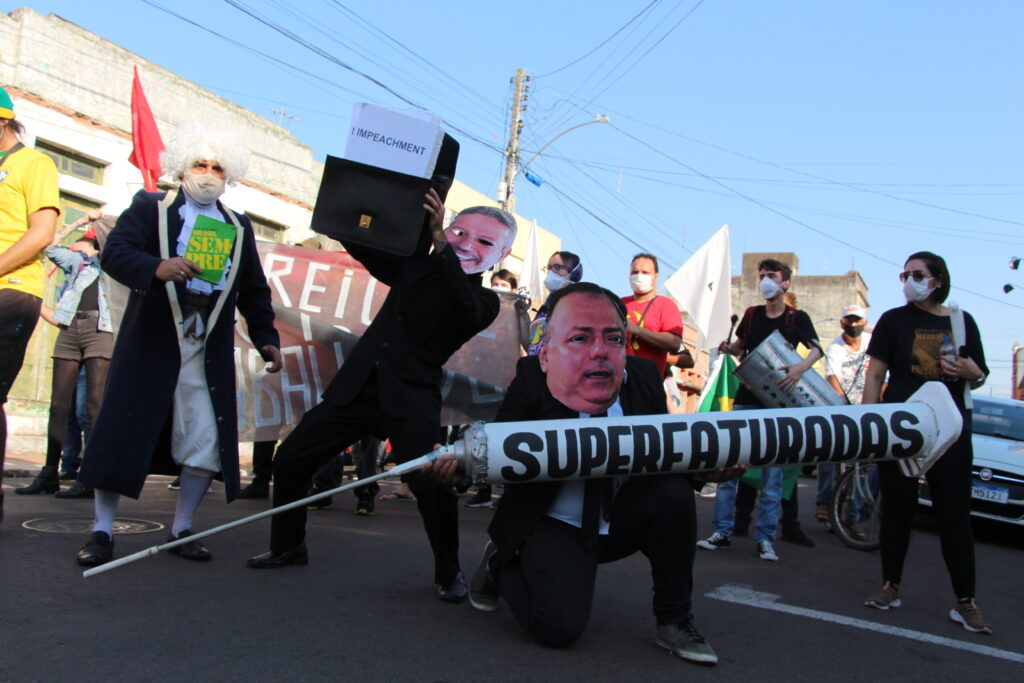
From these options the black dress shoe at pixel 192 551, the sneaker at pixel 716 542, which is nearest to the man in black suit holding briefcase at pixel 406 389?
the black dress shoe at pixel 192 551

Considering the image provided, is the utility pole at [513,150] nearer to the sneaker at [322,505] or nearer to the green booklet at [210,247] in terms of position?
the sneaker at [322,505]

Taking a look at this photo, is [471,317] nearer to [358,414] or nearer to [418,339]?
[418,339]

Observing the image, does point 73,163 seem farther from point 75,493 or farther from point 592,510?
point 592,510

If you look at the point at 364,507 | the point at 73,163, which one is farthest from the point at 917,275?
the point at 73,163

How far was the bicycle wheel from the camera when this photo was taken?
7.23 m

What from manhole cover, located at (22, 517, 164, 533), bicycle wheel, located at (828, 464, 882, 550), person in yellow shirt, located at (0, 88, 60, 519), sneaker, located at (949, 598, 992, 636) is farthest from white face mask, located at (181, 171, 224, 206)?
bicycle wheel, located at (828, 464, 882, 550)

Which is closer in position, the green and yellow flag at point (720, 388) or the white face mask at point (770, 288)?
the white face mask at point (770, 288)

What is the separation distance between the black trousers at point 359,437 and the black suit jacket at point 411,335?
7 cm

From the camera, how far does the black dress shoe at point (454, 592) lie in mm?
3852

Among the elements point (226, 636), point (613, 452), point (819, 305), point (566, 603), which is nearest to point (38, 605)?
point (226, 636)

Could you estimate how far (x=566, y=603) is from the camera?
3207 millimetres

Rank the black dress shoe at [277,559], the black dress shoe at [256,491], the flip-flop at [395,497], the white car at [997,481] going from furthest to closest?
the white car at [997,481] → the flip-flop at [395,497] → the black dress shoe at [256,491] → the black dress shoe at [277,559]

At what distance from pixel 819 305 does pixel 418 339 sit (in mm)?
54378

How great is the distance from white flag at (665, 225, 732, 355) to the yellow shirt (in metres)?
5.58
